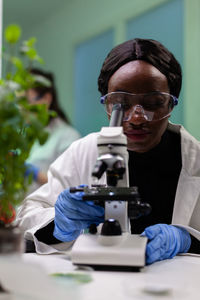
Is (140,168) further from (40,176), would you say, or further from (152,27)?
(152,27)

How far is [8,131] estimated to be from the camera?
79cm

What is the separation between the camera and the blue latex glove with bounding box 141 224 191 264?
114 centimetres

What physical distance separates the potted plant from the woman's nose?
1.87ft

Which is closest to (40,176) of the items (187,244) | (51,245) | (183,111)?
(183,111)

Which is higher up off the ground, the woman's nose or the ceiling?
the ceiling

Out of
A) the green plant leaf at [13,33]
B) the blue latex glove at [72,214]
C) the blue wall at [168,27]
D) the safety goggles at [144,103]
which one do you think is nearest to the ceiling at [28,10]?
the blue wall at [168,27]

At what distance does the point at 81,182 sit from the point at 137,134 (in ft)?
1.19

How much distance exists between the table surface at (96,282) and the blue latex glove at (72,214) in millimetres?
215

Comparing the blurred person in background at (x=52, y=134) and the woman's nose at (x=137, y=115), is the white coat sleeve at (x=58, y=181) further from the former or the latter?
the blurred person in background at (x=52, y=134)

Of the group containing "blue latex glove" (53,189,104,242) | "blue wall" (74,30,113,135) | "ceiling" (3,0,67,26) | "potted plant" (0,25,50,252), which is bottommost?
"blue latex glove" (53,189,104,242)

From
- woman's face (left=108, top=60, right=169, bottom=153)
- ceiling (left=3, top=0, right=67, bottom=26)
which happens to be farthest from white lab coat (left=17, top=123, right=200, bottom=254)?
ceiling (left=3, top=0, right=67, bottom=26)

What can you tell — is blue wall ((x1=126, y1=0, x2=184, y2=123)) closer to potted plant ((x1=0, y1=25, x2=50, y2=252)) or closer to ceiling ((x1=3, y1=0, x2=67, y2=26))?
ceiling ((x1=3, y1=0, x2=67, y2=26))

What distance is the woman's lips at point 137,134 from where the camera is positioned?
4.74ft

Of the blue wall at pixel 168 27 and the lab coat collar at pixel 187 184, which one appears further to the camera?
the blue wall at pixel 168 27
